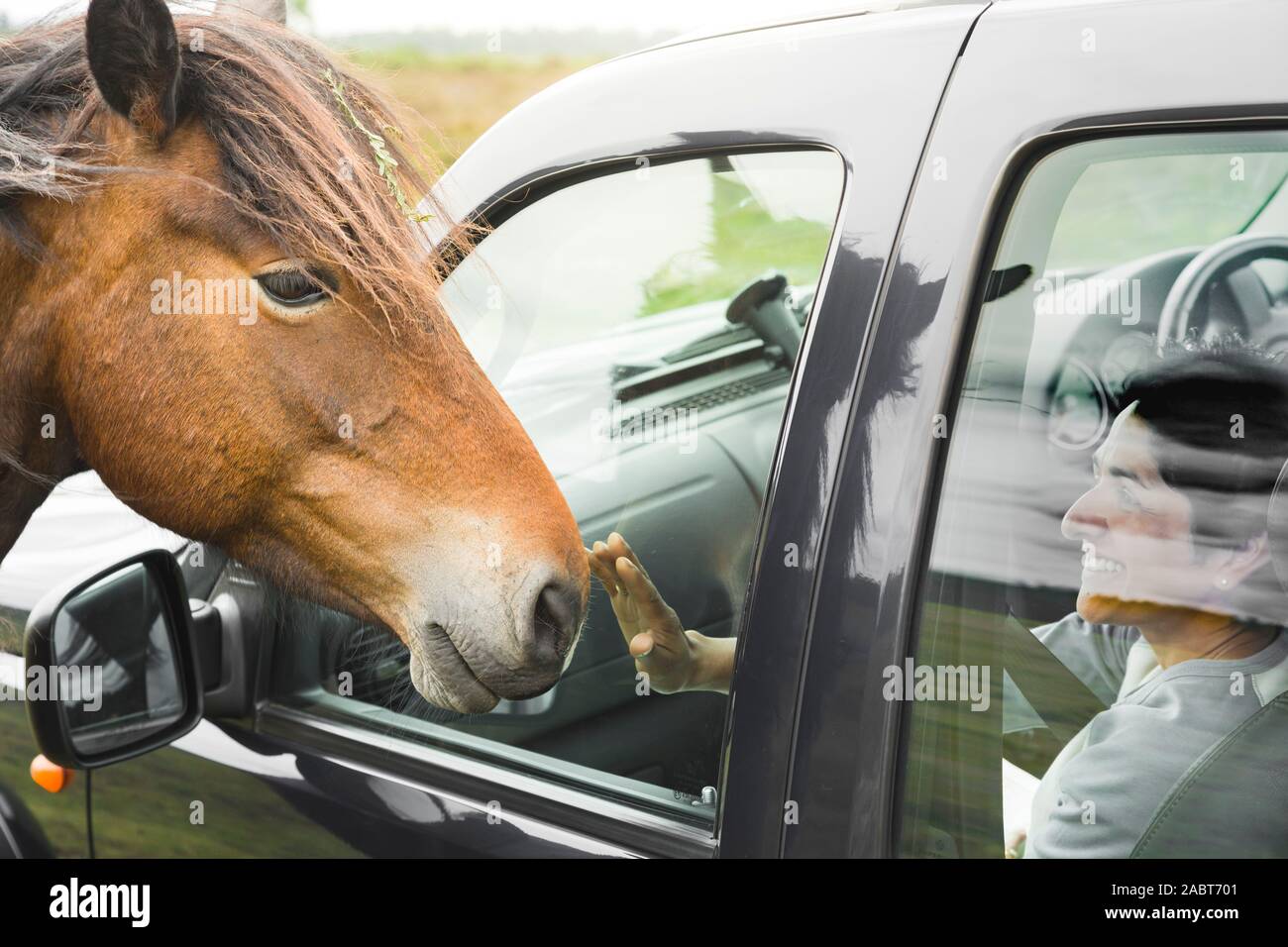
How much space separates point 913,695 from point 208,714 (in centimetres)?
131

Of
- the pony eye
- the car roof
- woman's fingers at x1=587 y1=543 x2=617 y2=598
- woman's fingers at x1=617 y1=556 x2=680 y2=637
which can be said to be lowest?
woman's fingers at x1=617 y1=556 x2=680 y2=637

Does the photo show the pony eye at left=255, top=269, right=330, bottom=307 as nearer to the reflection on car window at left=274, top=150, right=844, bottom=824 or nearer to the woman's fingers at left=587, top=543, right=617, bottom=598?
the reflection on car window at left=274, top=150, right=844, bottom=824

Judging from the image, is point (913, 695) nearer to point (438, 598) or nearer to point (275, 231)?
point (438, 598)

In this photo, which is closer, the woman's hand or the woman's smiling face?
the woman's smiling face

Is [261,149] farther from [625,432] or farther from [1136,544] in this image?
[1136,544]

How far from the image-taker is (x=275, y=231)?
4.69 feet

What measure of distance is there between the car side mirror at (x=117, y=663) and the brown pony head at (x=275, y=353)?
1.21 feet

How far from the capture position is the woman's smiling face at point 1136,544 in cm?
116

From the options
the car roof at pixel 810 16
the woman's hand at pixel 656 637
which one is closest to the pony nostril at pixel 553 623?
the woman's hand at pixel 656 637

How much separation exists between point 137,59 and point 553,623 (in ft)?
3.03

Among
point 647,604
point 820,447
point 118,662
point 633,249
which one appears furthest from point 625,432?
point 118,662

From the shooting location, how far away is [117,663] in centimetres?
186

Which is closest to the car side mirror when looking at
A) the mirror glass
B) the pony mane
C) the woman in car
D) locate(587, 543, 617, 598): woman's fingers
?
the mirror glass

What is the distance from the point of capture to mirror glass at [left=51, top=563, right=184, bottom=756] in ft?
5.65
